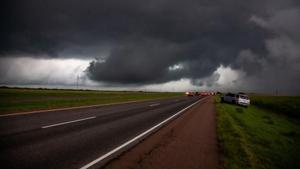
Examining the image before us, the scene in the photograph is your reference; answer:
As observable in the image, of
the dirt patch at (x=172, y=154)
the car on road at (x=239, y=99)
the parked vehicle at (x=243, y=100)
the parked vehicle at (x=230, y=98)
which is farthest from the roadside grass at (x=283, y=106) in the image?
the dirt patch at (x=172, y=154)

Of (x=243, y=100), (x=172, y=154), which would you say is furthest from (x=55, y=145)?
(x=243, y=100)

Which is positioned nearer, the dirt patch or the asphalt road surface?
the asphalt road surface

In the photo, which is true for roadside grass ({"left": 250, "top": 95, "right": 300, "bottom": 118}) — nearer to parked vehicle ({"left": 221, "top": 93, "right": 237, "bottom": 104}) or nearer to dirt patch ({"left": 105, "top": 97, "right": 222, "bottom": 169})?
parked vehicle ({"left": 221, "top": 93, "right": 237, "bottom": 104})

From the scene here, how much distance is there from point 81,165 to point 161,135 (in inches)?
198

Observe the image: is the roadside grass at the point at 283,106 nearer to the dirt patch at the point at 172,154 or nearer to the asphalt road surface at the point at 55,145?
the dirt patch at the point at 172,154

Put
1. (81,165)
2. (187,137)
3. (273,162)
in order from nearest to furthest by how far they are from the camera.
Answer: (81,165) < (273,162) < (187,137)

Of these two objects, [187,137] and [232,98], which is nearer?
[187,137]

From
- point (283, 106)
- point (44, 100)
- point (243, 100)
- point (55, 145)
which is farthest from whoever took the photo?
point (283, 106)

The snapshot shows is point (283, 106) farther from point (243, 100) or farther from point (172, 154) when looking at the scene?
point (172, 154)

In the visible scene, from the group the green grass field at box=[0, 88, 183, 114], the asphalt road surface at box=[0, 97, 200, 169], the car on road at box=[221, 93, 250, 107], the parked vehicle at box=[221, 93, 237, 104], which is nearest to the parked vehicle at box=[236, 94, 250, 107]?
the car on road at box=[221, 93, 250, 107]

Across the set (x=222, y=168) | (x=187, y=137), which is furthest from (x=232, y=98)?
(x=222, y=168)

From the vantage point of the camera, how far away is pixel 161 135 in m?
10.4

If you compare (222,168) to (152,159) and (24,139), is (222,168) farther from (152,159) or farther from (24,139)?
(24,139)

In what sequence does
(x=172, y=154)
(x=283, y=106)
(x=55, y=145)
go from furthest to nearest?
(x=283, y=106), (x=55, y=145), (x=172, y=154)
